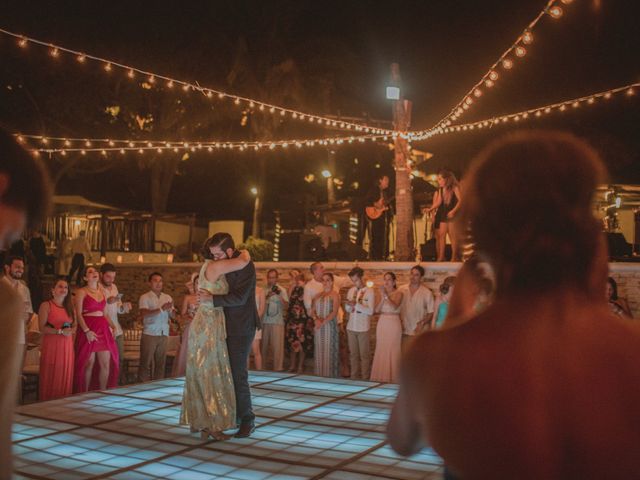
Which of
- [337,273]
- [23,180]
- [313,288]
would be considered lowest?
[313,288]

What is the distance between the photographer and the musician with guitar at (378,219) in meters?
14.0

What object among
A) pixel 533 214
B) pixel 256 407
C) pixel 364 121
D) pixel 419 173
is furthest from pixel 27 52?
pixel 533 214

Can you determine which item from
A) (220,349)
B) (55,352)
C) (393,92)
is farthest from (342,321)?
(220,349)

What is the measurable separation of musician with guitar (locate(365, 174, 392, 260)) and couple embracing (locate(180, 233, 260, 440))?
845 cm

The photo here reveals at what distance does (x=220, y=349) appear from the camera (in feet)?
18.6

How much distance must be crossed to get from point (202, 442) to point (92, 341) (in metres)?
2.86

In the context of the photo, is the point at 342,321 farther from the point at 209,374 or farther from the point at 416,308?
the point at 209,374

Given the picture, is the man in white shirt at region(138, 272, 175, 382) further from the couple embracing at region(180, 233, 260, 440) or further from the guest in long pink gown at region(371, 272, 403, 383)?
the couple embracing at region(180, 233, 260, 440)

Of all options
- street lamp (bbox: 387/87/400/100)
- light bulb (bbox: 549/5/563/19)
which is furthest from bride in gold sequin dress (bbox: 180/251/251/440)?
street lamp (bbox: 387/87/400/100)

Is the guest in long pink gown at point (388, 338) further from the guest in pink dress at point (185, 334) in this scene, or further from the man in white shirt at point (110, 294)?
the man in white shirt at point (110, 294)

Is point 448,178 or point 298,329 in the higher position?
point 448,178

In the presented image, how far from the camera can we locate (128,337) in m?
11.7

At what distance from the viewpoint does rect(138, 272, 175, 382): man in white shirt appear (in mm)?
8828

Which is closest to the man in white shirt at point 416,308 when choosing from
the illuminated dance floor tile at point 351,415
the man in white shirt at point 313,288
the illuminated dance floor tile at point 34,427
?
the man in white shirt at point 313,288
